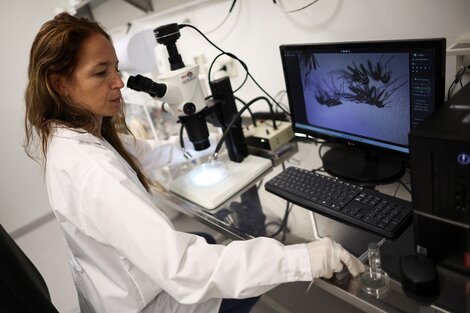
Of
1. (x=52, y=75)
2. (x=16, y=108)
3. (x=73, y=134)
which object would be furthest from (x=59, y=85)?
(x=16, y=108)

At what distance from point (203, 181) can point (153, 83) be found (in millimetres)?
390

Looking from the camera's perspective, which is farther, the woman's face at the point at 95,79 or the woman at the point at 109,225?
the woman's face at the point at 95,79

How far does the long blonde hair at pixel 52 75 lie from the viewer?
85 cm

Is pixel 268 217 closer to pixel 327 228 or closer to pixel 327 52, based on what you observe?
pixel 327 228

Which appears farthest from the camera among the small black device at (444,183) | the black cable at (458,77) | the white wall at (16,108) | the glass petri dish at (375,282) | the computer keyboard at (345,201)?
the white wall at (16,108)

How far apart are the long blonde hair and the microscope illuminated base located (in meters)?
0.39

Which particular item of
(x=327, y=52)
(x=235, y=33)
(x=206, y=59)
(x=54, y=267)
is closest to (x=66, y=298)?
(x=54, y=267)

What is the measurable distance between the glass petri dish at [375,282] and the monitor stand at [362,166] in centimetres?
36

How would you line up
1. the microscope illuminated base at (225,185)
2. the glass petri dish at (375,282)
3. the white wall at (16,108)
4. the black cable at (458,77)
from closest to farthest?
the glass petri dish at (375,282)
the black cable at (458,77)
the microscope illuminated base at (225,185)
the white wall at (16,108)

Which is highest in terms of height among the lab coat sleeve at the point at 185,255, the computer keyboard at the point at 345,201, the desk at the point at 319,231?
the lab coat sleeve at the point at 185,255

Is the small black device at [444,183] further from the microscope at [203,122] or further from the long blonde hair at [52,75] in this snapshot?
the long blonde hair at [52,75]

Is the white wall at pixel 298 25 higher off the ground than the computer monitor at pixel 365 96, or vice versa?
the white wall at pixel 298 25

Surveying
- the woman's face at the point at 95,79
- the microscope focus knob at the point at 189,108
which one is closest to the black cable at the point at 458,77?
the microscope focus knob at the point at 189,108

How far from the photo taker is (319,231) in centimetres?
90
